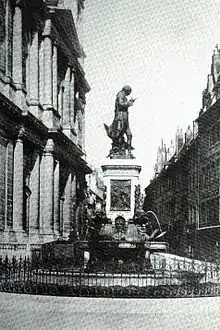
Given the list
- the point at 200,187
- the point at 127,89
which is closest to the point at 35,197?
the point at 127,89

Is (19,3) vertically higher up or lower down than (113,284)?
higher up

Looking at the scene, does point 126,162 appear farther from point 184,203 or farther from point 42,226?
point 184,203

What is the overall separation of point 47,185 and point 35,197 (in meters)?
2.36

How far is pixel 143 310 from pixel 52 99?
2392 centimetres

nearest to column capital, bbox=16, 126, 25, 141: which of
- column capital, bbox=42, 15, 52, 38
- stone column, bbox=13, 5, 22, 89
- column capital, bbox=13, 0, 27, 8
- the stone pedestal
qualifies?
stone column, bbox=13, 5, 22, 89

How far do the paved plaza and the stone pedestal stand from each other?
620cm

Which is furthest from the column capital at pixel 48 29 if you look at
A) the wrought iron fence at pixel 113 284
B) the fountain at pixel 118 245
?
the wrought iron fence at pixel 113 284

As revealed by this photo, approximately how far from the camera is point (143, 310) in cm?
1052

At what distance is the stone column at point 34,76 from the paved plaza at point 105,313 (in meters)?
18.8

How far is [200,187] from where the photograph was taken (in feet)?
132

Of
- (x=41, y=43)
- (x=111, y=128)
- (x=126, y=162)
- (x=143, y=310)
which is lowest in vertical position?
(x=143, y=310)

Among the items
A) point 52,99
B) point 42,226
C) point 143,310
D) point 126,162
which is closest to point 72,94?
point 52,99

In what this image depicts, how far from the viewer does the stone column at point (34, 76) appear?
99.1 feet

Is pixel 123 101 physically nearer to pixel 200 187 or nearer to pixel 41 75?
pixel 41 75
